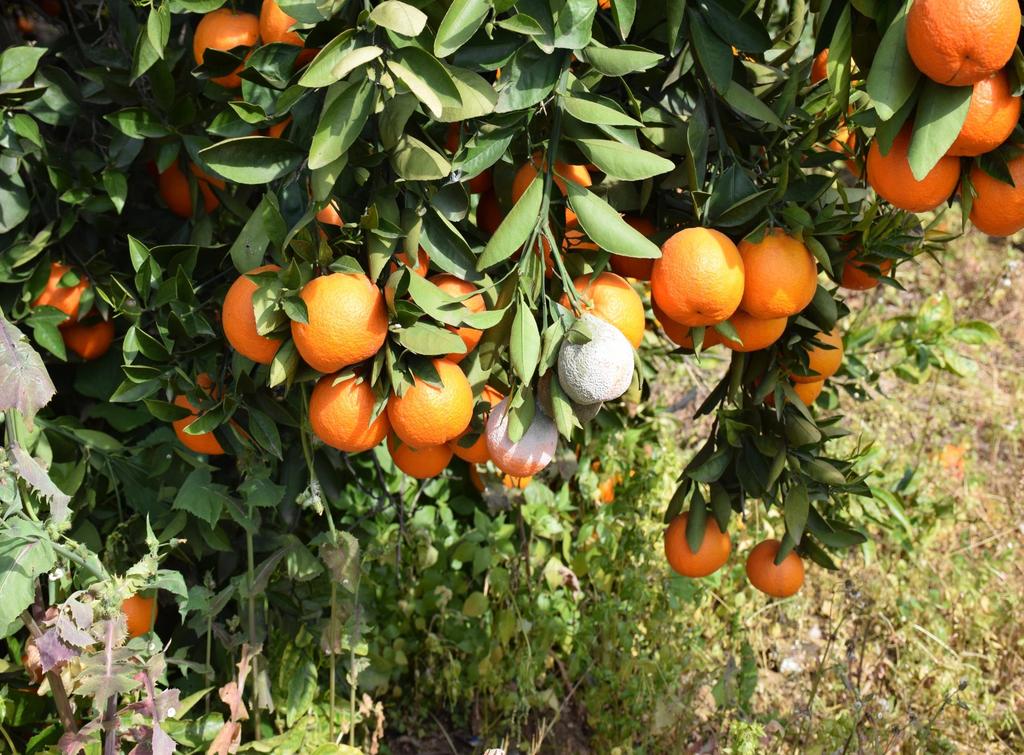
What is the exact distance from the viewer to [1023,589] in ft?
9.36

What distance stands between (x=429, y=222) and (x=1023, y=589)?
2317 mm

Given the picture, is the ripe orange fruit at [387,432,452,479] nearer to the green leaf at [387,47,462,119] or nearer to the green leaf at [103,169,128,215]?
the green leaf at [387,47,462,119]

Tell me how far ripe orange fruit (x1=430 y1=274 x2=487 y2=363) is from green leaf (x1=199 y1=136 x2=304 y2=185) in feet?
0.85

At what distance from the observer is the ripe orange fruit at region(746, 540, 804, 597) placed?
6.04ft

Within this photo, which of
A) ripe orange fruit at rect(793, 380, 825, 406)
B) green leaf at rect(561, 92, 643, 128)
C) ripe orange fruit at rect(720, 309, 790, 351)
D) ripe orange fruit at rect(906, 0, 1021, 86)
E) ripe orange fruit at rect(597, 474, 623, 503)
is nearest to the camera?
ripe orange fruit at rect(906, 0, 1021, 86)

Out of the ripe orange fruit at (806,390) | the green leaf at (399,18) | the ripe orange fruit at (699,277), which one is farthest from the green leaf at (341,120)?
the ripe orange fruit at (806,390)

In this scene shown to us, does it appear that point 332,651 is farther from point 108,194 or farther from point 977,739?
point 977,739

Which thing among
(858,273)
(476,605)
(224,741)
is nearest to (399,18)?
(858,273)

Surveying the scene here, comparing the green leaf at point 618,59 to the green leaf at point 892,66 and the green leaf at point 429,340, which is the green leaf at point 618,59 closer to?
the green leaf at point 892,66

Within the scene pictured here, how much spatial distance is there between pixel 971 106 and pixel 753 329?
45 cm

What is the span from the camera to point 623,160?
129 centimetres

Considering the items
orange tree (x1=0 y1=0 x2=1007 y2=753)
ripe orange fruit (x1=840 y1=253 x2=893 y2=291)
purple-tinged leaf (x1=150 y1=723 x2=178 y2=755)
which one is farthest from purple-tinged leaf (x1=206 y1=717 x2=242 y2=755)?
ripe orange fruit (x1=840 y1=253 x2=893 y2=291)

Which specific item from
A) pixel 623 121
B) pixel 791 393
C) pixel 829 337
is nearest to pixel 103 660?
pixel 623 121

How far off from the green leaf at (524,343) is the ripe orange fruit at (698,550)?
0.74m
